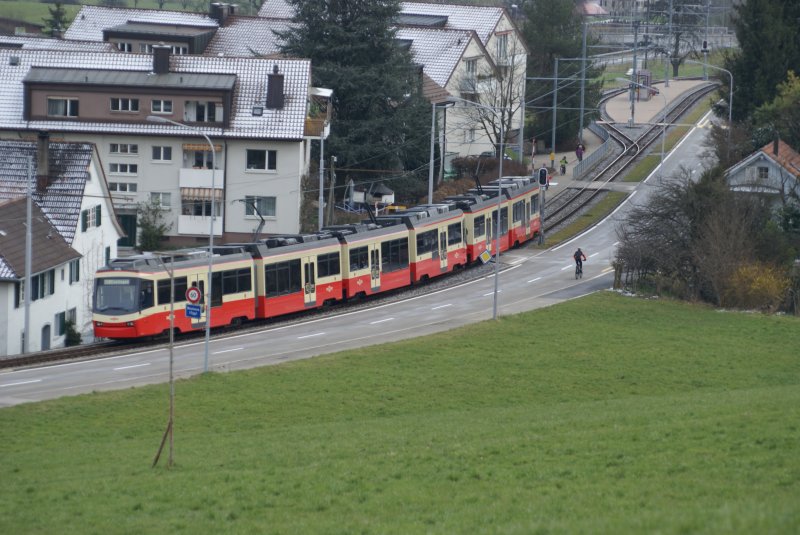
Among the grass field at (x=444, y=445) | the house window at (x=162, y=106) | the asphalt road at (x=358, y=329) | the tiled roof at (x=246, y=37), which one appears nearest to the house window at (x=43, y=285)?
the asphalt road at (x=358, y=329)

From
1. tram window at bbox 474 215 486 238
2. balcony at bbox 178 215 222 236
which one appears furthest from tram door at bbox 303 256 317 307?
balcony at bbox 178 215 222 236

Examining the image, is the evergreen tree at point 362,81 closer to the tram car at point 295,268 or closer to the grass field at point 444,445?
the tram car at point 295,268

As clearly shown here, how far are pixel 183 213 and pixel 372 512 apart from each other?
4644 centimetres

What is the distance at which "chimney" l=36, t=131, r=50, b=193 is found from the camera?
45.6 metres

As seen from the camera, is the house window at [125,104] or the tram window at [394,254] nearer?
the tram window at [394,254]

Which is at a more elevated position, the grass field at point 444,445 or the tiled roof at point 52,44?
the tiled roof at point 52,44

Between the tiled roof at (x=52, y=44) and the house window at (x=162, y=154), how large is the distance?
1231 centimetres

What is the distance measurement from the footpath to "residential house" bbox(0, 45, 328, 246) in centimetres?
1758

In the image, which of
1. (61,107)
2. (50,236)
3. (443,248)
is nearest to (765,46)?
(443,248)

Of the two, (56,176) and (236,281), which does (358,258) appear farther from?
(56,176)

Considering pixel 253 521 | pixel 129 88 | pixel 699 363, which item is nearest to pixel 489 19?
pixel 129 88

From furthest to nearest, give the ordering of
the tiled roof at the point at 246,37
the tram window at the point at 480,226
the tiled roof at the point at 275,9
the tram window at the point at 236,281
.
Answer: the tiled roof at the point at 275,9 → the tiled roof at the point at 246,37 → the tram window at the point at 480,226 → the tram window at the point at 236,281

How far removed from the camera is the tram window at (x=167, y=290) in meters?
36.9

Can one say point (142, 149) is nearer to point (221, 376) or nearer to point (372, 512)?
point (221, 376)
